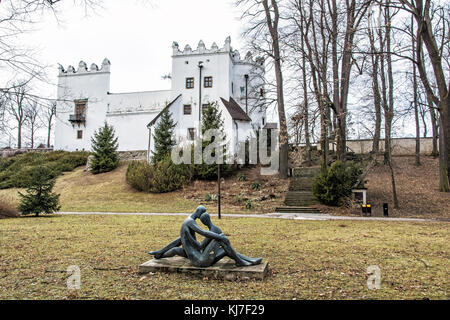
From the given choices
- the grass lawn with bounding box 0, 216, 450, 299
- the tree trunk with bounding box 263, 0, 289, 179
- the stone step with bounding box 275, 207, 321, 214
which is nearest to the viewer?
the grass lawn with bounding box 0, 216, 450, 299

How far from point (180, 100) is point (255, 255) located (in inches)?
→ 1102

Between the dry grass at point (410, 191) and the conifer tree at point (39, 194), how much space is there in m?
14.1

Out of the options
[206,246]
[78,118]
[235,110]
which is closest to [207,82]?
[235,110]

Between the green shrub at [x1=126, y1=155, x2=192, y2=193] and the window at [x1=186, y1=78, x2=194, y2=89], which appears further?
the window at [x1=186, y1=78, x2=194, y2=89]

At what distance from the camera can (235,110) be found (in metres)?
31.2

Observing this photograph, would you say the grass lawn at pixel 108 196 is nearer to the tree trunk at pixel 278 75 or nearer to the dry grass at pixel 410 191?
the tree trunk at pixel 278 75

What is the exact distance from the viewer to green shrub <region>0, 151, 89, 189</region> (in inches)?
1193

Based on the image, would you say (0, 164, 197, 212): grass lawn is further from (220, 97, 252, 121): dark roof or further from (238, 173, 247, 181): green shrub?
(220, 97, 252, 121): dark roof

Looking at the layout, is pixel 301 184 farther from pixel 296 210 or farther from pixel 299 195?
pixel 296 210

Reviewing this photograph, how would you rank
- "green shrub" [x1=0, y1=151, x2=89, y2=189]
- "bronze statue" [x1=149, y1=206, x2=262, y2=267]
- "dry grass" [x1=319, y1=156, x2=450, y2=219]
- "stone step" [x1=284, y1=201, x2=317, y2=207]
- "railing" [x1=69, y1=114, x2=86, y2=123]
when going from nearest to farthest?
"bronze statue" [x1=149, y1=206, x2=262, y2=267]
"dry grass" [x1=319, y1=156, x2=450, y2=219]
"stone step" [x1=284, y1=201, x2=317, y2=207]
"green shrub" [x1=0, y1=151, x2=89, y2=189]
"railing" [x1=69, y1=114, x2=86, y2=123]

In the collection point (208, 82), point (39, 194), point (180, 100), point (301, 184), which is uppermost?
point (208, 82)

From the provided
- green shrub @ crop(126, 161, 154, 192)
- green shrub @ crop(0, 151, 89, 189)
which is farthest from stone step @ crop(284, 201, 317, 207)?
green shrub @ crop(0, 151, 89, 189)

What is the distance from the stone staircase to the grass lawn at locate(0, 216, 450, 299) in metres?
8.54

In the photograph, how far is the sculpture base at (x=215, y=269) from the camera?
4.83 metres
